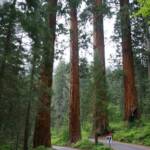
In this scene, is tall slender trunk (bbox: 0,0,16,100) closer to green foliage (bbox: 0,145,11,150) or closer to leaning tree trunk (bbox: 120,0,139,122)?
green foliage (bbox: 0,145,11,150)

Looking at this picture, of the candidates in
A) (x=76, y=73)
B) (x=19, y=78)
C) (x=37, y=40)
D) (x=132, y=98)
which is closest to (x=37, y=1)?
(x=37, y=40)

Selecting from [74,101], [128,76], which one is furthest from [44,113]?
[128,76]

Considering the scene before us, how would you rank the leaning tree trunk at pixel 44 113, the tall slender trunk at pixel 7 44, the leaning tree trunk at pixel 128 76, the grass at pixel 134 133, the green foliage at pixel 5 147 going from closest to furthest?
the tall slender trunk at pixel 7 44, the green foliage at pixel 5 147, the leaning tree trunk at pixel 44 113, the grass at pixel 134 133, the leaning tree trunk at pixel 128 76

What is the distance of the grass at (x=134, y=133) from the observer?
22516 mm

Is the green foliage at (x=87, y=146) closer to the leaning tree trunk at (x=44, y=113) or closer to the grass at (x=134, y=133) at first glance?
the grass at (x=134, y=133)

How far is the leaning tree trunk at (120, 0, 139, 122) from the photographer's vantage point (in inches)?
1057

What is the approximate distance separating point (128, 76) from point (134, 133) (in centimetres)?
509

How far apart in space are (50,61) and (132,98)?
10.7m

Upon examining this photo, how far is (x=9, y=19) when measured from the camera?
1335cm

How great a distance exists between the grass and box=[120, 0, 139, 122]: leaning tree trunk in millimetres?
1019

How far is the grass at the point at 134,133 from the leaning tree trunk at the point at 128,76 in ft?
3.34

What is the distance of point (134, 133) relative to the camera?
24250mm

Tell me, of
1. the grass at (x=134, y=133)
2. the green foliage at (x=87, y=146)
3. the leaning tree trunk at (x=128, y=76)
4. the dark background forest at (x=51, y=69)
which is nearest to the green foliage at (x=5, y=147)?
the dark background forest at (x=51, y=69)

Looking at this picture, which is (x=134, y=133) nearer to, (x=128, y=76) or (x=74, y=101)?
(x=74, y=101)
